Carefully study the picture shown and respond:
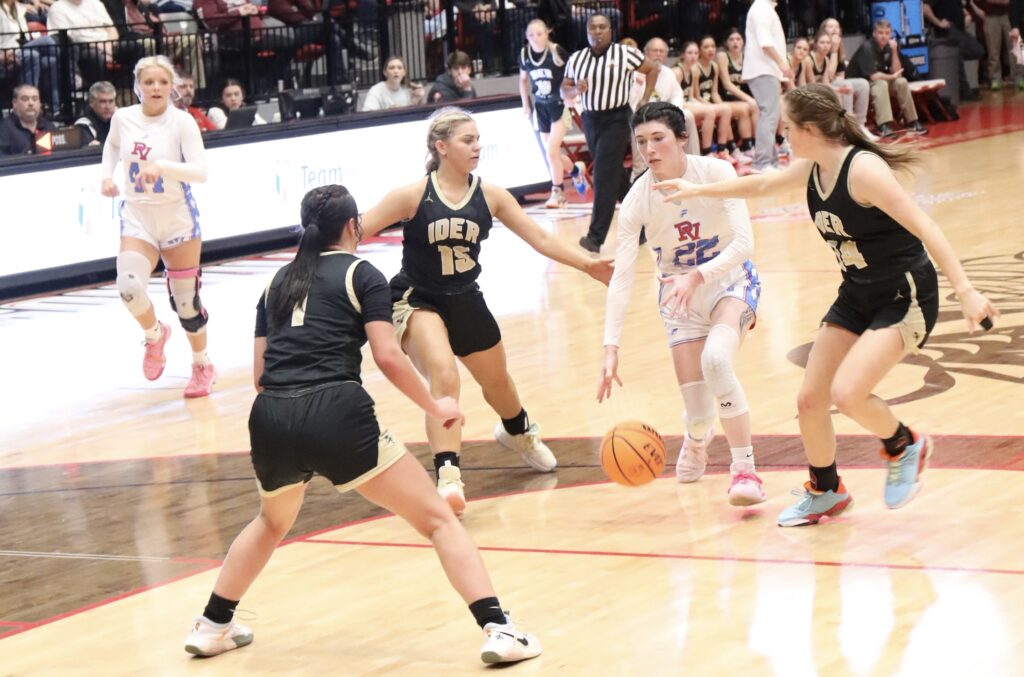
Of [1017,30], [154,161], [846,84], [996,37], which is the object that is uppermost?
[1017,30]

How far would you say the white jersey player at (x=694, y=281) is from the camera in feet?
20.2

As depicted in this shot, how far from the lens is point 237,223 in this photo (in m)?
14.4

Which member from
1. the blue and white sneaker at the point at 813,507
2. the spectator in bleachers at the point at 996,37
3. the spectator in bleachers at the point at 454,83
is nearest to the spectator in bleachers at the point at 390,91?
the spectator in bleachers at the point at 454,83

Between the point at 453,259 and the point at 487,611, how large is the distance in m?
2.34

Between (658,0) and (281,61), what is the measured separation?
7491 millimetres

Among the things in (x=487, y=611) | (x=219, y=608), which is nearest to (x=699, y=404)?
(x=487, y=611)

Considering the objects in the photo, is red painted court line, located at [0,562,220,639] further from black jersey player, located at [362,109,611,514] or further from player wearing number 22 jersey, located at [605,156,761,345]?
player wearing number 22 jersey, located at [605,156,761,345]

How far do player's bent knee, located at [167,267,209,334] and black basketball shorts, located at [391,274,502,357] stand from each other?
288 cm

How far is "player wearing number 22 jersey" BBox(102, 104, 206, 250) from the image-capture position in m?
8.98

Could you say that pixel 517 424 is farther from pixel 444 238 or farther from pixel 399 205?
pixel 399 205

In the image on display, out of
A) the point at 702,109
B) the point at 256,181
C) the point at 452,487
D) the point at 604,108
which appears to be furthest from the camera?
the point at 702,109

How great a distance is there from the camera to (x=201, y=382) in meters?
9.29

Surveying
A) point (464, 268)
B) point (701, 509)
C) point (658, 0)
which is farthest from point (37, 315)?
point (658, 0)

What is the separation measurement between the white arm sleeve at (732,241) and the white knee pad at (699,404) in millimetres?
471
